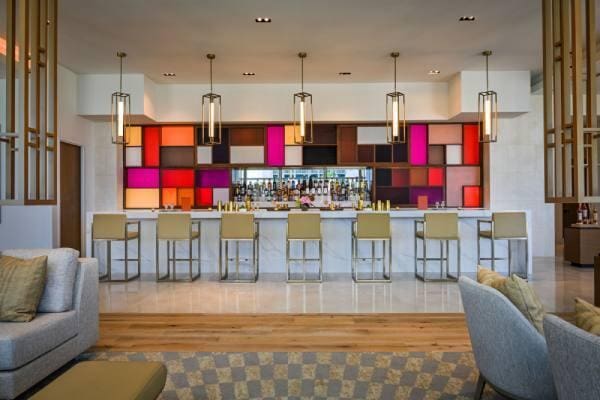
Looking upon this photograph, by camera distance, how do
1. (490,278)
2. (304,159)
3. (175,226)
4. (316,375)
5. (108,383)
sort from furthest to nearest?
(304,159)
(175,226)
(316,375)
(490,278)
(108,383)

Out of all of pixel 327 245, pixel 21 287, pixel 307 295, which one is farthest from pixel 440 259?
pixel 21 287

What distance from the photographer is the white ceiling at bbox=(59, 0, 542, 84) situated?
485 cm

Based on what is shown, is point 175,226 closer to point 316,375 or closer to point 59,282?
point 59,282

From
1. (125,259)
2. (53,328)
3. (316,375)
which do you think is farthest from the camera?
(125,259)

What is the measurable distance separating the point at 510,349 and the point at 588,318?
1.76 ft

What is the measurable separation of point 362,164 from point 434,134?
4.79ft

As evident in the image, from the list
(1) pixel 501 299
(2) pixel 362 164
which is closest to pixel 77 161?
(2) pixel 362 164

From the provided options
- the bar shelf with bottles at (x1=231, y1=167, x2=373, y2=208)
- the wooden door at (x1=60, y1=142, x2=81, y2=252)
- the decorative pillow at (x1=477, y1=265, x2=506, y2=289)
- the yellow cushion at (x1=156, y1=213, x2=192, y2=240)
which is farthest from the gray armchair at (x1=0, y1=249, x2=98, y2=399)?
the bar shelf with bottles at (x1=231, y1=167, x2=373, y2=208)

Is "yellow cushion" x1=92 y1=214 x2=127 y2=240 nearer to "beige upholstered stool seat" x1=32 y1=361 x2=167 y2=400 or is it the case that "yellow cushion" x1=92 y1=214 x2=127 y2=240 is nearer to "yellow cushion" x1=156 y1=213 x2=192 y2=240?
"yellow cushion" x1=156 y1=213 x2=192 y2=240

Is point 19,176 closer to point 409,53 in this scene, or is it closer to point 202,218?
point 202,218

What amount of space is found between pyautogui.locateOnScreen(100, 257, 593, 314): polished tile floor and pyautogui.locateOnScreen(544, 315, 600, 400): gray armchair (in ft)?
10.1

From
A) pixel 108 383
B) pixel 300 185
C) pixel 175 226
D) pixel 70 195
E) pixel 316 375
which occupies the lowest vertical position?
pixel 316 375

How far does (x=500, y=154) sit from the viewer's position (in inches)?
319

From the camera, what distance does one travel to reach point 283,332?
12.8 ft
